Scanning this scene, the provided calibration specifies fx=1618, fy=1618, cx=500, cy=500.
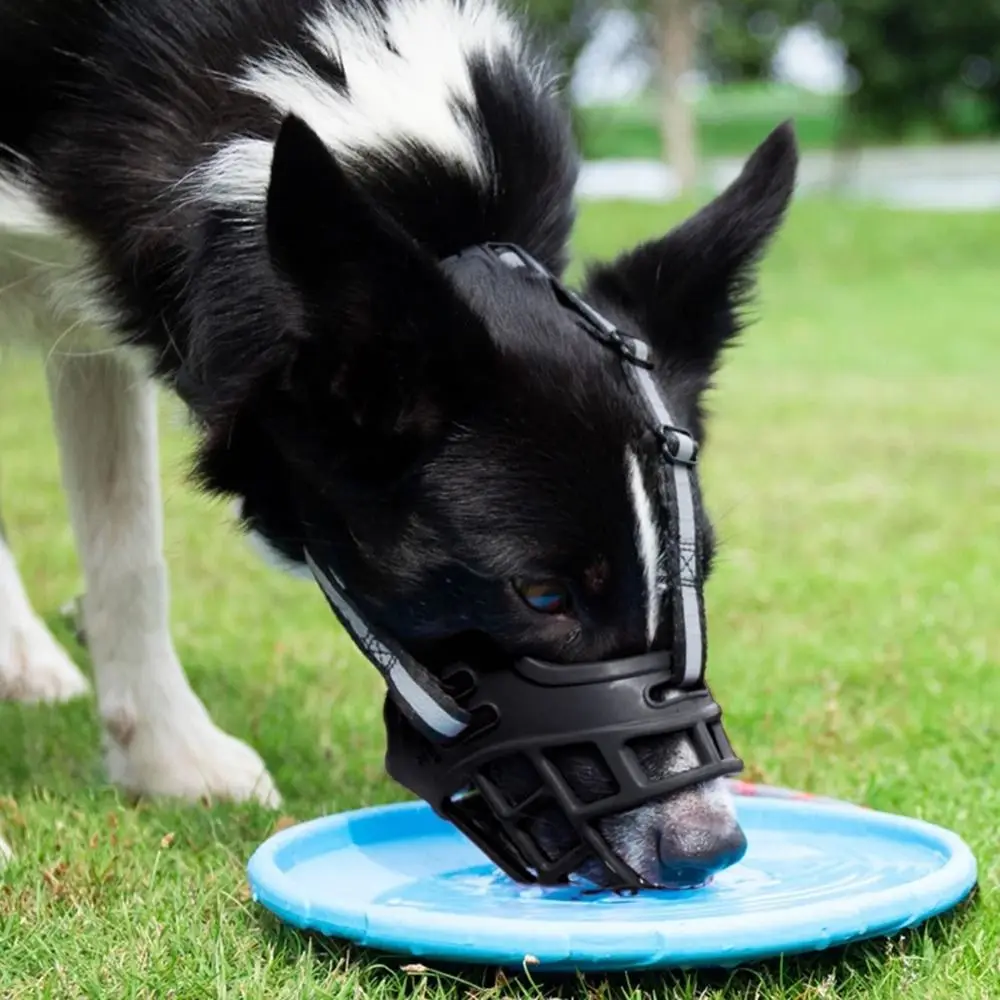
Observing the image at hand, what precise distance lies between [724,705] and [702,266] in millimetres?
1723

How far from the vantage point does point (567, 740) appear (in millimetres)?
2623

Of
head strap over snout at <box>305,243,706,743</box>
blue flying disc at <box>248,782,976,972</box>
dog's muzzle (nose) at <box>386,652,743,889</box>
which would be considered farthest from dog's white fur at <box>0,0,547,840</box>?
dog's muzzle (nose) at <box>386,652,743,889</box>

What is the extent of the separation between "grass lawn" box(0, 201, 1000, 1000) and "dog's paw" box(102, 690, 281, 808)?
91mm

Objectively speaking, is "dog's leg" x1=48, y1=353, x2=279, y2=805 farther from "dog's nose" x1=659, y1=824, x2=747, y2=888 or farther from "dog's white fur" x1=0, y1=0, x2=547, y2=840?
"dog's nose" x1=659, y1=824, x2=747, y2=888

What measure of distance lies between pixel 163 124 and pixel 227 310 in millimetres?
555

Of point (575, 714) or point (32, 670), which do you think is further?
point (32, 670)

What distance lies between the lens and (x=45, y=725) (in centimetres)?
434

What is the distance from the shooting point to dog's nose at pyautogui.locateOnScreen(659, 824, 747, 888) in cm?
265

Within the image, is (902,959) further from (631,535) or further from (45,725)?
(45,725)

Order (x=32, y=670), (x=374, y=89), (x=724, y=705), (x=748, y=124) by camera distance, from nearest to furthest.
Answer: (x=374, y=89), (x=724, y=705), (x=32, y=670), (x=748, y=124)

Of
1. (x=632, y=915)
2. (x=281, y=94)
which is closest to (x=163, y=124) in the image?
(x=281, y=94)

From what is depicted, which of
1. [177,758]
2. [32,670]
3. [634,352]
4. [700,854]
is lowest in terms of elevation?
[32,670]

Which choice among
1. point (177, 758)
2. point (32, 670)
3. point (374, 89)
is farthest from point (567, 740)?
point (32, 670)

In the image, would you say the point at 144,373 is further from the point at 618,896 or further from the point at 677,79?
the point at 677,79
